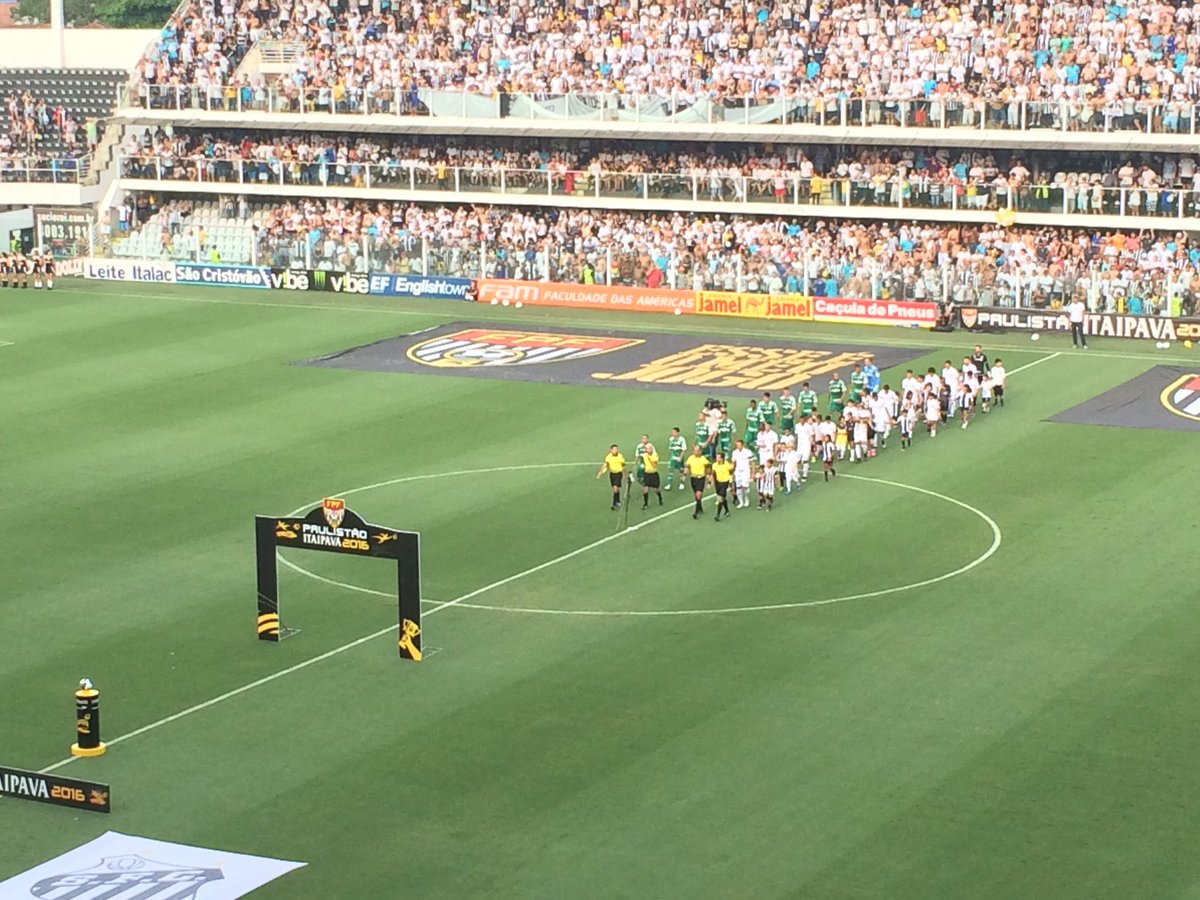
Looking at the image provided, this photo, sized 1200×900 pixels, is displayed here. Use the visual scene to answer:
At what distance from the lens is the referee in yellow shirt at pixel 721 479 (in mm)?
34812

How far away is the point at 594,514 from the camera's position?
116 ft

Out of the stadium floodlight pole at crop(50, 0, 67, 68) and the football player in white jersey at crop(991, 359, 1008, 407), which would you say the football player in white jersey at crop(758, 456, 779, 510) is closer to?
the football player in white jersey at crop(991, 359, 1008, 407)

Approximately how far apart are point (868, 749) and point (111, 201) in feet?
175

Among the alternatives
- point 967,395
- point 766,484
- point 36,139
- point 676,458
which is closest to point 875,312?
point 967,395

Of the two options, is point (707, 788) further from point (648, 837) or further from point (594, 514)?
point (594, 514)

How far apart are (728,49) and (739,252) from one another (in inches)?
312

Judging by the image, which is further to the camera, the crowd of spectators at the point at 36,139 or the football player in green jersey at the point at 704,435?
the crowd of spectators at the point at 36,139

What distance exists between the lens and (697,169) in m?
64.4

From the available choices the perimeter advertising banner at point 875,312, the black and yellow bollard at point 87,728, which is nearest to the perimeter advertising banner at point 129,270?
the perimeter advertising banner at point 875,312

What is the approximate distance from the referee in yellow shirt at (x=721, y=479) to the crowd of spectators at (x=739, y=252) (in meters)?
21.9

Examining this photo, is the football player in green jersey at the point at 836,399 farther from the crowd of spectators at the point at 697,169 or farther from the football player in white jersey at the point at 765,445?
the crowd of spectators at the point at 697,169

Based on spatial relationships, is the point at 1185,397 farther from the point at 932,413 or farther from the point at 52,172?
the point at 52,172

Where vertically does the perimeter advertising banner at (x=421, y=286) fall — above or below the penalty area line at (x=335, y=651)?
above

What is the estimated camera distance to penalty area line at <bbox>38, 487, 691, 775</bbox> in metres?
24.6
